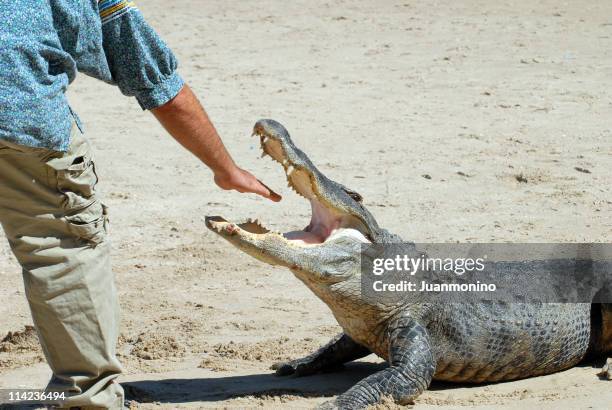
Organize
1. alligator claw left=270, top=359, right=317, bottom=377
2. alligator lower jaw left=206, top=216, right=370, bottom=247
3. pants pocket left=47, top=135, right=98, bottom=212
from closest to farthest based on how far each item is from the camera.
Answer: pants pocket left=47, top=135, right=98, bottom=212 < alligator lower jaw left=206, top=216, right=370, bottom=247 < alligator claw left=270, top=359, right=317, bottom=377

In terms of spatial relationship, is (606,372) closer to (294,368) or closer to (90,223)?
(294,368)

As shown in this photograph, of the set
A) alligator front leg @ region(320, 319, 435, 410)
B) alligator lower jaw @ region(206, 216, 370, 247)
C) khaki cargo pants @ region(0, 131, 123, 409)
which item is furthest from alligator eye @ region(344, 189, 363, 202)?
khaki cargo pants @ region(0, 131, 123, 409)

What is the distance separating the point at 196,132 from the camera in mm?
3920

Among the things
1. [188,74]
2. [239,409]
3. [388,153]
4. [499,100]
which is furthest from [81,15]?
[188,74]

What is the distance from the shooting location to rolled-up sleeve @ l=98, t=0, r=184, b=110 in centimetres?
363

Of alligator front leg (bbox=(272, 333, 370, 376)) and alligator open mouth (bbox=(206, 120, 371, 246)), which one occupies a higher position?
alligator open mouth (bbox=(206, 120, 371, 246))

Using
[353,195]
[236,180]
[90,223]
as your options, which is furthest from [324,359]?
[90,223]

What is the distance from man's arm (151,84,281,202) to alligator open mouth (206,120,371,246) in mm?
264

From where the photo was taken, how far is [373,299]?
4.69 metres

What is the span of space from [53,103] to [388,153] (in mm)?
5064

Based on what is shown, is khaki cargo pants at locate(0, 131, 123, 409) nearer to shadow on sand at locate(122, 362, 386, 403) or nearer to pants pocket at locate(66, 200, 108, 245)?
pants pocket at locate(66, 200, 108, 245)

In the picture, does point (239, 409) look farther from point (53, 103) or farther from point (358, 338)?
point (53, 103)

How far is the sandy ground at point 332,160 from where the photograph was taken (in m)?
5.04

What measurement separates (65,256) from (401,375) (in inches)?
62.5
